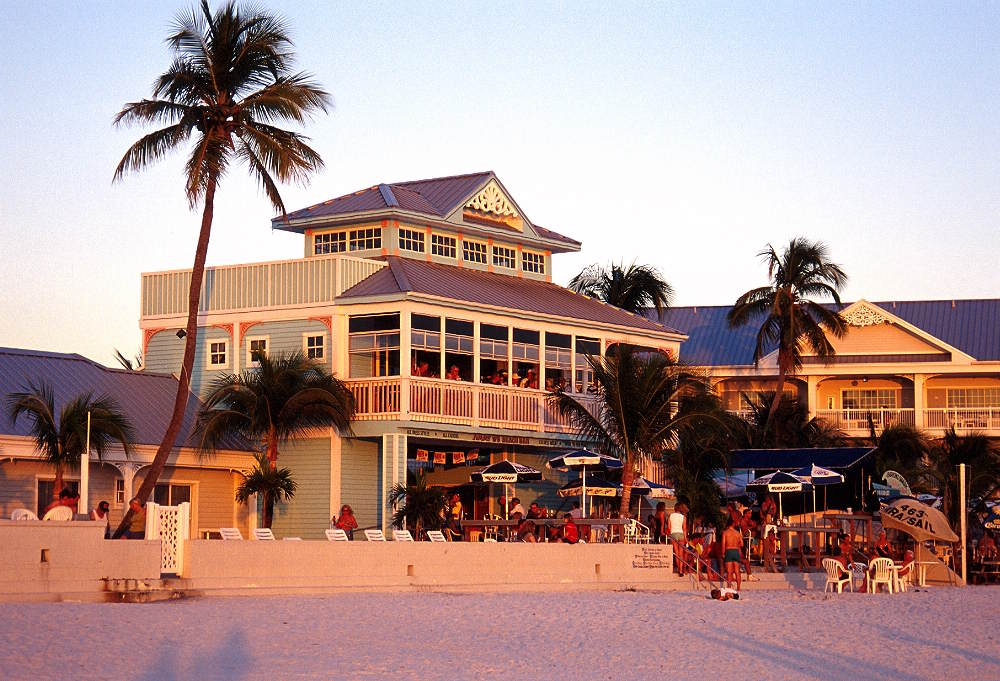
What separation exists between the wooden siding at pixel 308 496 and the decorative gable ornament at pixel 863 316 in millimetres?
24729

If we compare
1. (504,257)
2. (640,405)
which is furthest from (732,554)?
(504,257)

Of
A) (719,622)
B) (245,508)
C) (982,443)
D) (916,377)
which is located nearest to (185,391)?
(245,508)

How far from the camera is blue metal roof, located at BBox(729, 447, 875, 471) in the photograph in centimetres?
3659

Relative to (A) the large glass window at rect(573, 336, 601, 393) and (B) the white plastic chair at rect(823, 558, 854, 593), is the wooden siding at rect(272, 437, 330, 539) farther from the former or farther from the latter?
(B) the white plastic chair at rect(823, 558, 854, 593)

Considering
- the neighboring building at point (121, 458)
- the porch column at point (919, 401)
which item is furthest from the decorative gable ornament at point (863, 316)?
the neighboring building at point (121, 458)

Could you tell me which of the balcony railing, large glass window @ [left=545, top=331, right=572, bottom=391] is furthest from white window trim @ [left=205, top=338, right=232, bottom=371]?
large glass window @ [left=545, top=331, right=572, bottom=391]

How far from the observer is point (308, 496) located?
116 feet

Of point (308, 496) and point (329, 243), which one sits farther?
point (329, 243)

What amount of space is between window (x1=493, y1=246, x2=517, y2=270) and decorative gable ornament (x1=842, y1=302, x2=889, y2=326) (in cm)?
1712

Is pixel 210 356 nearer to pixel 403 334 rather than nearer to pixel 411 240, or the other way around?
pixel 403 334

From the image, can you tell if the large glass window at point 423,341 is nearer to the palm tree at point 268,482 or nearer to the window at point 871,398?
the palm tree at point 268,482

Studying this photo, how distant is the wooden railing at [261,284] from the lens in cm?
3581

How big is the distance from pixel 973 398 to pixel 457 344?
1074 inches

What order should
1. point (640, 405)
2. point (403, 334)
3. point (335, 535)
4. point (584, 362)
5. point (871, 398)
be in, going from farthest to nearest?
point (871, 398) → point (584, 362) → point (403, 334) → point (640, 405) → point (335, 535)
